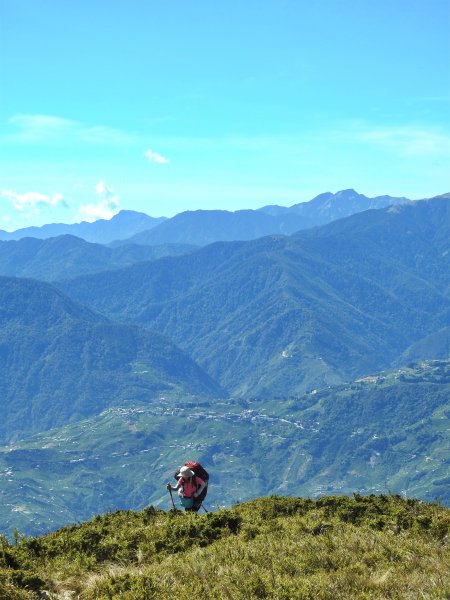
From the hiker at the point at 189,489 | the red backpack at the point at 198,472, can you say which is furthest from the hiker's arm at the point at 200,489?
the red backpack at the point at 198,472

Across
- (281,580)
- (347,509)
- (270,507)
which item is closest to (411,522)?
(347,509)

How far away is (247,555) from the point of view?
2177 cm

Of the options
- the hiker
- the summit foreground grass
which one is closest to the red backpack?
the hiker

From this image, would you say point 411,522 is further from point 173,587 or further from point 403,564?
point 173,587


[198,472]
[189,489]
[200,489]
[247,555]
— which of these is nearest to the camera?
[247,555]

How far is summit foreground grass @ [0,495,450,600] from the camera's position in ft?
61.3

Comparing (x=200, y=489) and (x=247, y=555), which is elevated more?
(x=247, y=555)

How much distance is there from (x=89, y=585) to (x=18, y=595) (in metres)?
2.41

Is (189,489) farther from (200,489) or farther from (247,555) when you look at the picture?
(247,555)

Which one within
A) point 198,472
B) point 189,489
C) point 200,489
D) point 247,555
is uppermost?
point 247,555

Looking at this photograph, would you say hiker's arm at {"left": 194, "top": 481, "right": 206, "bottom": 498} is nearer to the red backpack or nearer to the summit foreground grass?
the red backpack

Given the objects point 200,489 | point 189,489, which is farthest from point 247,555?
point 200,489

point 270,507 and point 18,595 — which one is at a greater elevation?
point 18,595

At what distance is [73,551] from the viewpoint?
24641 mm
